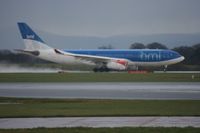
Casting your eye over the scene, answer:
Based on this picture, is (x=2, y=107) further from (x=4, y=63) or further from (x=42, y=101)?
(x=4, y=63)

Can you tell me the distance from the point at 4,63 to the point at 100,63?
16633mm

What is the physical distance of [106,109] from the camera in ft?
71.6

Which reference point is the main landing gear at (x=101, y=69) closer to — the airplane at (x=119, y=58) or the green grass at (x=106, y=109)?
the airplane at (x=119, y=58)

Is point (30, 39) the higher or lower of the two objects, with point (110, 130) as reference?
higher

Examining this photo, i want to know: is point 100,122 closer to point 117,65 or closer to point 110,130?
point 110,130

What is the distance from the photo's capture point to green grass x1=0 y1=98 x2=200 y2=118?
20.1 m

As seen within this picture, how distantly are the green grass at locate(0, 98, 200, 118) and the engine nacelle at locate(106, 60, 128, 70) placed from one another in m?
55.7

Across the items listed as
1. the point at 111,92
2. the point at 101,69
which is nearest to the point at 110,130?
the point at 111,92

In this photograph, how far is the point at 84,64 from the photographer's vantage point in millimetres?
87125

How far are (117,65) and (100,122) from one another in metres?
64.7

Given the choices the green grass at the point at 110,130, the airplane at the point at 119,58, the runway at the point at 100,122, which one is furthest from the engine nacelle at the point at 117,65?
the green grass at the point at 110,130

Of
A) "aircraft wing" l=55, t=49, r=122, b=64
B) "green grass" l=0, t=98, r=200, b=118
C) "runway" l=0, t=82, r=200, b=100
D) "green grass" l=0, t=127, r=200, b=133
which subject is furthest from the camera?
"aircraft wing" l=55, t=49, r=122, b=64

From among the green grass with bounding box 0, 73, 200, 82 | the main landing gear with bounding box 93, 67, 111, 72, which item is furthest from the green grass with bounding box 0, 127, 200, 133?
the main landing gear with bounding box 93, 67, 111, 72

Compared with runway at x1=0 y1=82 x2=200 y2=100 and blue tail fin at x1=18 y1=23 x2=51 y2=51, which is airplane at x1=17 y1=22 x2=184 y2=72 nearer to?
blue tail fin at x1=18 y1=23 x2=51 y2=51
